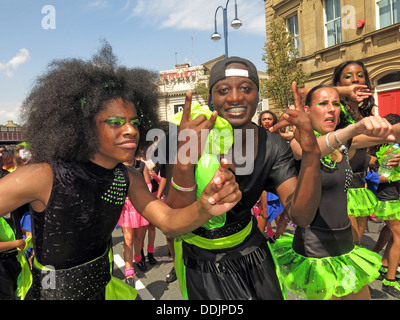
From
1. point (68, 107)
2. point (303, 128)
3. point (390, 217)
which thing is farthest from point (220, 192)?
point (390, 217)

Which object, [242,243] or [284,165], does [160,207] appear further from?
[284,165]

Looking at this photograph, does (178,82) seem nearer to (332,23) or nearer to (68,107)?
(332,23)

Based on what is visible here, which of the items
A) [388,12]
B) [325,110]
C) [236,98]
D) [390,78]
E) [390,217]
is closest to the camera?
[236,98]

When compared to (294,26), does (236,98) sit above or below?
below

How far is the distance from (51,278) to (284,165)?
5.33 feet

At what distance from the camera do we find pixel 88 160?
75.2 inches

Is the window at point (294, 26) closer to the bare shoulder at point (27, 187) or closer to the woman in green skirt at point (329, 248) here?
the woman in green skirt at point (329, 248)

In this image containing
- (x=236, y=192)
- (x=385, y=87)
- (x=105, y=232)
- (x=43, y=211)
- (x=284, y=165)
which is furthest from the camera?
(x=385, y=87)

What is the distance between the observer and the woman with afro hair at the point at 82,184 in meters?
1.68

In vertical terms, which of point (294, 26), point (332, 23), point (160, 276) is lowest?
point (160, 276)

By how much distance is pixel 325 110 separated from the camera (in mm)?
2588

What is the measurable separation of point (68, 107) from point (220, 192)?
3.58 feet
